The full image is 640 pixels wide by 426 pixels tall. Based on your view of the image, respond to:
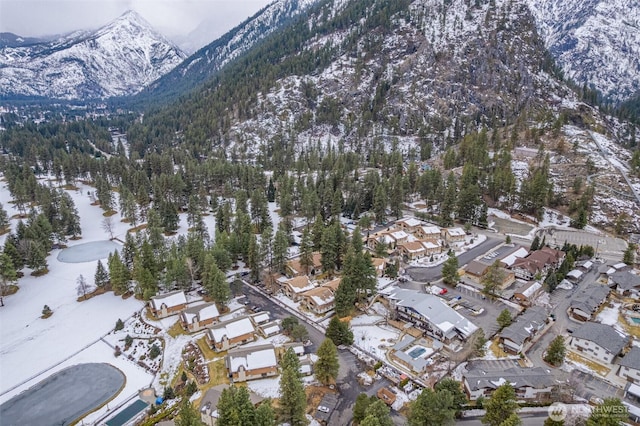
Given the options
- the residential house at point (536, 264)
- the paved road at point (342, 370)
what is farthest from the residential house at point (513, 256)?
the paved road at point (342, 370)

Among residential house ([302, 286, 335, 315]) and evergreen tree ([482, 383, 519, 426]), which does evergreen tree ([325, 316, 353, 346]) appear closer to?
residential house ([302, 286, 335, 315])

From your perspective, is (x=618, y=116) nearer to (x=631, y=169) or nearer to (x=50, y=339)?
(x=631, y=169)

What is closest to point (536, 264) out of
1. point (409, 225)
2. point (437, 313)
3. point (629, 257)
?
point (629, 257)

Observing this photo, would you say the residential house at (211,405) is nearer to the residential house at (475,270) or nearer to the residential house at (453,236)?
the residential house at (475,270)

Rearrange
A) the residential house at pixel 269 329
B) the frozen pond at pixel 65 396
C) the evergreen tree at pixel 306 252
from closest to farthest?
the frozen pond at pixel 65 396 < the residential house at pixel 269 329 < the evergreen tree at pixel 306 252

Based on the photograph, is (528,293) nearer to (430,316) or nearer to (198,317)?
(430,316)

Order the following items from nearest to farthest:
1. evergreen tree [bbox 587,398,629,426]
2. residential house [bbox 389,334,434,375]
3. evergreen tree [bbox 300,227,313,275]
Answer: evergreen tree [bbox 587,398,629,426]
residential house [bbox 389,334,434,375]
evergreen tree [bbox 300,227,313,275]

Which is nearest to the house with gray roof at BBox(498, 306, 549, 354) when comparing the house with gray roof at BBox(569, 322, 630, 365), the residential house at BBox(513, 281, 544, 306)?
the residential house at BBox(513, 281, 544, 306)
